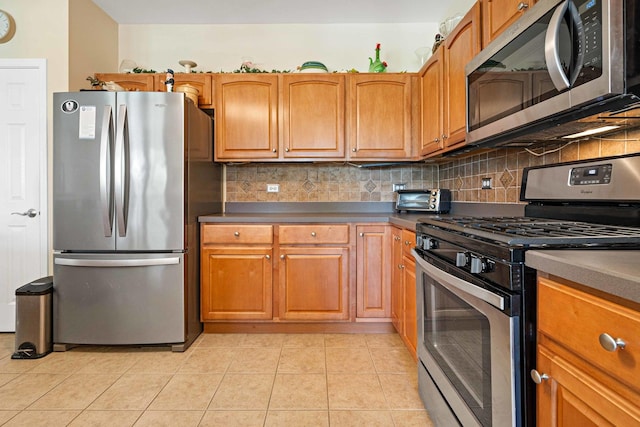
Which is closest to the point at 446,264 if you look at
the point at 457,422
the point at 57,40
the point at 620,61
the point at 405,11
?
the point at 457,422

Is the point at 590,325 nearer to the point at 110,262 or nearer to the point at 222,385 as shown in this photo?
the point at 222,385

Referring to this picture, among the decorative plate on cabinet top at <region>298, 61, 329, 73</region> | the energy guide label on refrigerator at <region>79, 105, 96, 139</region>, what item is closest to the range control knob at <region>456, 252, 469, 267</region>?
the decorative plate on cabinet top at <region>298, 61, 329, 73</region>

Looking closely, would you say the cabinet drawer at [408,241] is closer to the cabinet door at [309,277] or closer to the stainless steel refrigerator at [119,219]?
the cabinet door at [309,277]

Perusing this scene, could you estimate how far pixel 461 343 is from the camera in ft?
3.89

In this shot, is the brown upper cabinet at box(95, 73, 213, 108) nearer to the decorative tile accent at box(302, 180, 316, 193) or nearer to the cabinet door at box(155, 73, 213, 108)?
the cabinet door at box(155, 73, 213, 108)

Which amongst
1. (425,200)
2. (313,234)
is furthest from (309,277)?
(425,200)

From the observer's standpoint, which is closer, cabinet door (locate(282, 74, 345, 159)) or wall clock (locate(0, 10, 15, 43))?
wall clock (locate(0, 10, 15, 43))

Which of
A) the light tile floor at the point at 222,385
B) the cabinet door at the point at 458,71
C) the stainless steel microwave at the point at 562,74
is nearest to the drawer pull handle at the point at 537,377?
the stainless steel microwave at the point at 562,74

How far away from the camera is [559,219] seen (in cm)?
141

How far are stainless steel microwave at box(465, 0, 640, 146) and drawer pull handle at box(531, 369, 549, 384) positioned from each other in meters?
0.76

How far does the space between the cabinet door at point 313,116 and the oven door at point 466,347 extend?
1.48 meters

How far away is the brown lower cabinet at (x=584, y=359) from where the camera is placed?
57cm

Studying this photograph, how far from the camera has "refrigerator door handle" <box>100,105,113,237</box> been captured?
2146 millimetres

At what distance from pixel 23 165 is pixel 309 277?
2.32 meters
